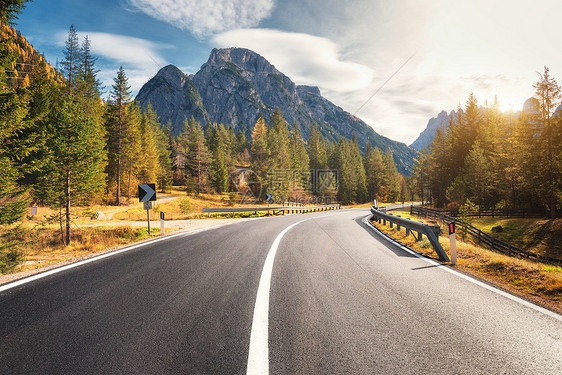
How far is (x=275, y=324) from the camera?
296cm

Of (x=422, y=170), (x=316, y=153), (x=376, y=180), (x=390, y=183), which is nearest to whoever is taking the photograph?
(x=422, y=170)

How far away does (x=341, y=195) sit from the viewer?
73.7 metres

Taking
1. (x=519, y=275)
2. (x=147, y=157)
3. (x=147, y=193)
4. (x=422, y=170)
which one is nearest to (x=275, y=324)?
(x=519, y=275)

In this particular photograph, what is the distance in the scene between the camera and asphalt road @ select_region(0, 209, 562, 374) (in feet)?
7.30

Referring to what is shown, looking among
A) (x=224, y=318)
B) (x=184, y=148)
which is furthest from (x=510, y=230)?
(x=184, y=148)

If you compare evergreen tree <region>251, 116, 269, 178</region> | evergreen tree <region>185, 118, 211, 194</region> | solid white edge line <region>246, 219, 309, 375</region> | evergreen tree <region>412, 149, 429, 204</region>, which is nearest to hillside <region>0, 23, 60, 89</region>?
solid white edge line <region>246, 219, 309, 375</region>

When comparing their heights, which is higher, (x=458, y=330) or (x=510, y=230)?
(x=458, y=330)

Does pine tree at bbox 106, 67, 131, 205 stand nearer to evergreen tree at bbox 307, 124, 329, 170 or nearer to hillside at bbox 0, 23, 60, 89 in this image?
hillside at bbox 0, 23, 60, 89

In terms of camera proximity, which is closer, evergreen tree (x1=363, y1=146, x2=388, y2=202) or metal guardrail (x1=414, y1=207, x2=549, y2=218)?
metal guardrail (x1=414, y1=207, x2=549, y2=218)

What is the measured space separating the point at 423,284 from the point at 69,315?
19.2 feet

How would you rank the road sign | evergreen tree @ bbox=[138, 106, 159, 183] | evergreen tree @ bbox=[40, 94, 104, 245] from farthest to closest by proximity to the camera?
evergreen tree @ bbox=[138, 106, 159, 183]
evergreen tree @ bbox=[40, 94, 104, 245]
the road sign

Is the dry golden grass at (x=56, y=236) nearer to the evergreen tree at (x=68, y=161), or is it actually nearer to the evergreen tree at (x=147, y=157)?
the evergreen tree at (x=68, y=161)

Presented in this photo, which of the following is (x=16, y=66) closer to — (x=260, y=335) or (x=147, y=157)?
(x=147, y=157)

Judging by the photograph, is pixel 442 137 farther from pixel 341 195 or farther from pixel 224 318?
pixel 224 318
